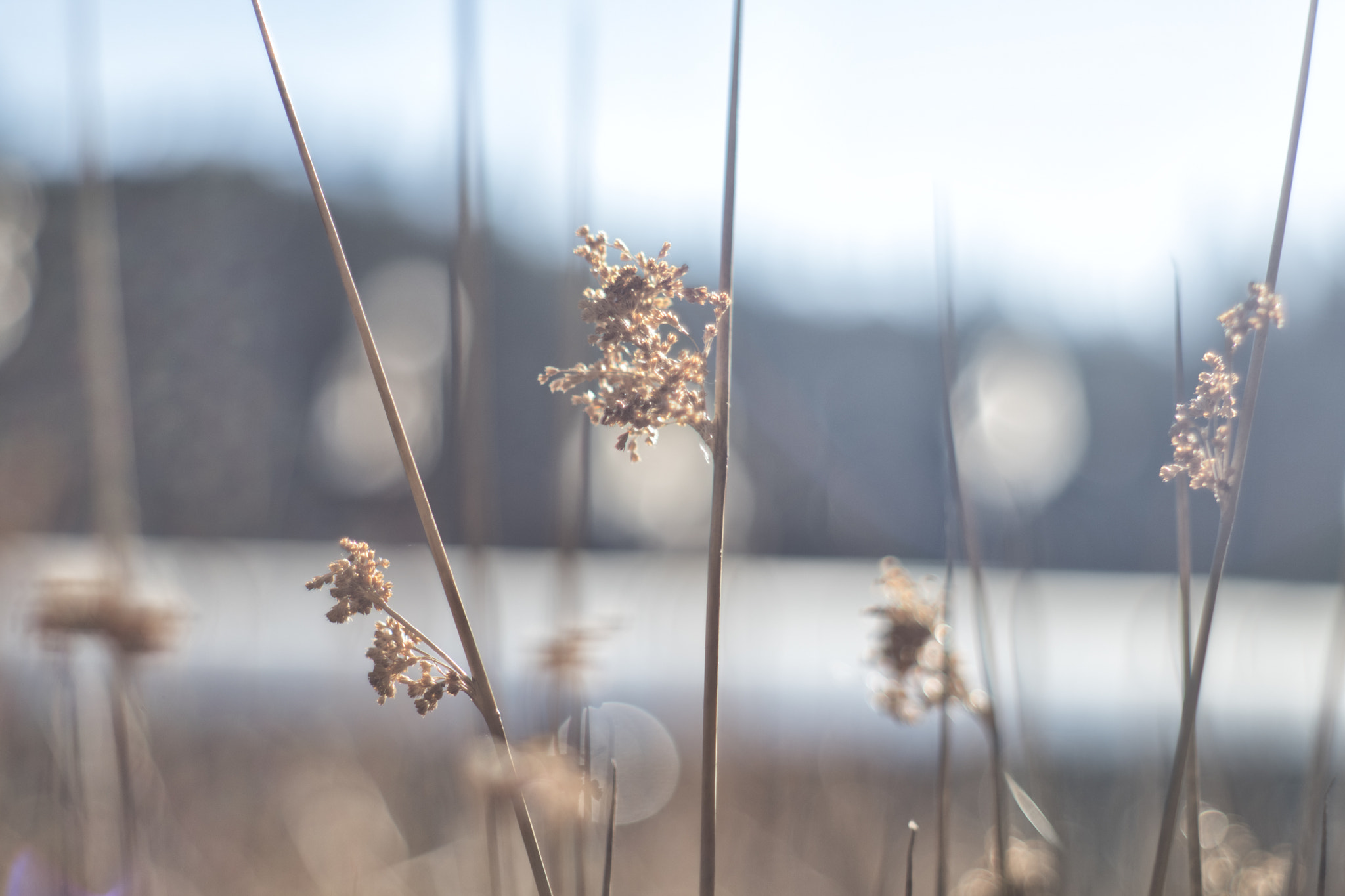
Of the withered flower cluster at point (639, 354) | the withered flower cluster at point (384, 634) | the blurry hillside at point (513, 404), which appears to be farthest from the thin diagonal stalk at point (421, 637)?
the blurry hillside at point (513, 404)

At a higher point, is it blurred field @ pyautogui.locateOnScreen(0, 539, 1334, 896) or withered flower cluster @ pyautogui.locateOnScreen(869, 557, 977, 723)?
withered flower cluster @ pyautogui.locateOnScreen(869, 557, 977, 723)

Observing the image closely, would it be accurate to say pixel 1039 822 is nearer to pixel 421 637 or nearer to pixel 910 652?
pixel 910 652

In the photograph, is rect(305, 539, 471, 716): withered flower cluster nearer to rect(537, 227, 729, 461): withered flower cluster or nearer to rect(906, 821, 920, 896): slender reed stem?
rect(537, 227, 729, 461): withered flower cluster

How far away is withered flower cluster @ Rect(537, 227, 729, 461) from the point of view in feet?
1.09

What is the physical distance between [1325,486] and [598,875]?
6.58 meters

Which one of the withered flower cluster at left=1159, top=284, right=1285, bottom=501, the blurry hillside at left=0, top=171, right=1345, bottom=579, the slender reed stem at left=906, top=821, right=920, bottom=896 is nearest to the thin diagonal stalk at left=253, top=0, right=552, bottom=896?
the slender reed stem at left=906, top=821, right=920, bottom=896

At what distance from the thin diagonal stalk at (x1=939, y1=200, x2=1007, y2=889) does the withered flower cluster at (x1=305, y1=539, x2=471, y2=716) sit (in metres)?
0.30

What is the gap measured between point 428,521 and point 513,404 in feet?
29.9

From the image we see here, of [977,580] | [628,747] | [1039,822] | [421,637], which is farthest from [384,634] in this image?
[628,747]

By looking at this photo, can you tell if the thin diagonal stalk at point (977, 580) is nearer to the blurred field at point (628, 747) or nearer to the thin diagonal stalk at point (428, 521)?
the blurred field at point (628, 747)

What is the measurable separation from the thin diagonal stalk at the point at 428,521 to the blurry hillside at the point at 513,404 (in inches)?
155

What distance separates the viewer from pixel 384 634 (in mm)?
332

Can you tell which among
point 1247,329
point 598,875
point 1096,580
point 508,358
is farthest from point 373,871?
point 508,358

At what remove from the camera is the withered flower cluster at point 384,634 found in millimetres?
325
